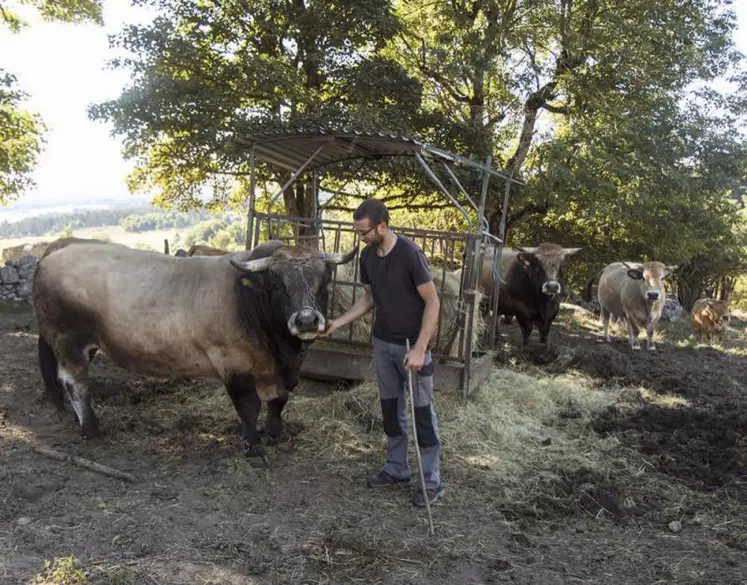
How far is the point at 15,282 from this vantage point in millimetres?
13898

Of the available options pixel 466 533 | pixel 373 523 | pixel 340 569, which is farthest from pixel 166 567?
pixel 466 533

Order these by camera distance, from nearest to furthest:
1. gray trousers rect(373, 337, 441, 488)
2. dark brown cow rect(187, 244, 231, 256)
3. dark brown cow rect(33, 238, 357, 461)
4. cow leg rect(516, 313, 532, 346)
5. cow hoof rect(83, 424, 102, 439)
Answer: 1. gray trousers rect(373, 337, 441, 488)
2. dark brown cow rect(33, 238, 357, 461)
3. cow hoof rect(83, 424, 102, 439)
4. cow leg rect(516, 313, 532, 346)
5. dark brown cow rect(187, 244, 231, 256)

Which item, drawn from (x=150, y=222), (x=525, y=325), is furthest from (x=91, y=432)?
(x=150, y=222)

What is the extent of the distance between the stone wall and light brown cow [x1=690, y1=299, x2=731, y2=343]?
48.4 ft

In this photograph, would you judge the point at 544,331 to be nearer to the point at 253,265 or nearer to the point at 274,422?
the point at 274,422

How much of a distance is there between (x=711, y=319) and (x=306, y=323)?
38.8 ft

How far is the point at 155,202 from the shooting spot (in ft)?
63.7

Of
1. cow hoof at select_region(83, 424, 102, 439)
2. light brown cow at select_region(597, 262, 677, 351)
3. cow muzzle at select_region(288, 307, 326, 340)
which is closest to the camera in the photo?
cow muzzle at select_region(288, 307, 326, 340)

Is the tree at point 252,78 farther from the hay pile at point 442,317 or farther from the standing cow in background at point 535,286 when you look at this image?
the hay pile at point 442,317

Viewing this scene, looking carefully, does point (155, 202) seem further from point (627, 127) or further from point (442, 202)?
point (627, 127)

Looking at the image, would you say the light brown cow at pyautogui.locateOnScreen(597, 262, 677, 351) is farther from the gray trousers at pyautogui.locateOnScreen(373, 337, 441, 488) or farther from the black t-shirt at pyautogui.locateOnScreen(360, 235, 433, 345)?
the black t-shirt at pyautogui.locateOnScreen(360, 235, 433, 345)

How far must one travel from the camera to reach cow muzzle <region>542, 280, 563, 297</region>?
33.0ft

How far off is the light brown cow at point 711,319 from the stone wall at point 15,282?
14750mm

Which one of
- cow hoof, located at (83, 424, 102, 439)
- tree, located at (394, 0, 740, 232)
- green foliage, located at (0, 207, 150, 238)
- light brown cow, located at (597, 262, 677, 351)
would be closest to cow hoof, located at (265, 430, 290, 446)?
cow hoof, located at (83, 424, 102, 439)
